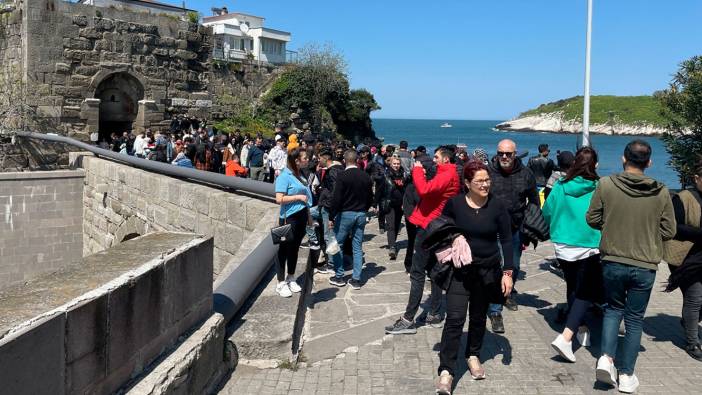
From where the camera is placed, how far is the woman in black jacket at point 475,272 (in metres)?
4.34

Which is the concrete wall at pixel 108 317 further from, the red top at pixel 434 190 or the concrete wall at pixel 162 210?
the red top at pixel 434 190

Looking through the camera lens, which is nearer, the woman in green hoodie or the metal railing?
the metal railing

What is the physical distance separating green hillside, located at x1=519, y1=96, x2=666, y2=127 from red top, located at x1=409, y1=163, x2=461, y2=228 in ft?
494

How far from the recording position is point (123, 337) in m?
3.06

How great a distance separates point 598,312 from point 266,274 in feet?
11.4

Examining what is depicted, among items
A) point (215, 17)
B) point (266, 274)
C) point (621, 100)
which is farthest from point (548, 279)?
point (621, 100)

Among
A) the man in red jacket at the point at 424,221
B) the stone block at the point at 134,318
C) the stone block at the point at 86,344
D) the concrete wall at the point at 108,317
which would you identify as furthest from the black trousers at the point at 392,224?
the stone block at the point at 86,344

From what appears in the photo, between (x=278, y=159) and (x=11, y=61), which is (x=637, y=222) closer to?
(x=278, y=159)

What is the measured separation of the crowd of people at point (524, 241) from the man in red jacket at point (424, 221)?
0.01 meters

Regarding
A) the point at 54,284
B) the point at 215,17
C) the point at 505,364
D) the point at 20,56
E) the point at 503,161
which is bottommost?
the point at 505,364

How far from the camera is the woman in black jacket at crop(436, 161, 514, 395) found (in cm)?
434

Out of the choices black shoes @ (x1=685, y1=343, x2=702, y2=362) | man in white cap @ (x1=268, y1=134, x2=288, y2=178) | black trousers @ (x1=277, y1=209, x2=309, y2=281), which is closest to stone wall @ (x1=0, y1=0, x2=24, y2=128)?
man in white cap @ (x1=268, y1=134, x2=288, y2=178)

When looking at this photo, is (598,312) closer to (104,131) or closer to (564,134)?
(104,131)

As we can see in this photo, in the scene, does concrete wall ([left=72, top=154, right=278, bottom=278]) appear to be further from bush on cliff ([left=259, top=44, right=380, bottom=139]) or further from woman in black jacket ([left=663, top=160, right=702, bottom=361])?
bush on cliff ([left=259, top=44, right=380, bottom=139])
